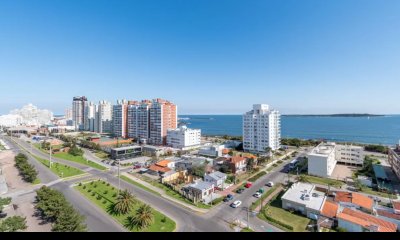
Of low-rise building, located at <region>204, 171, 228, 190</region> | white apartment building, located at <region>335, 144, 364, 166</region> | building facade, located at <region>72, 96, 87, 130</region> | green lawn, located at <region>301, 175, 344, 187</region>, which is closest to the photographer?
low-rise building, located at <region>204, 171, 228, 190</region>

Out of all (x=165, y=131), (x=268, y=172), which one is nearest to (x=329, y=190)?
(x=268, y=172)

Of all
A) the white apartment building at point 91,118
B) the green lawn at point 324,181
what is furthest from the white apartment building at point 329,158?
the white apartment building at point 91,118

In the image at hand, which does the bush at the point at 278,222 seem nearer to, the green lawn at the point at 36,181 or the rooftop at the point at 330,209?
the rooftop at the point at 330,209

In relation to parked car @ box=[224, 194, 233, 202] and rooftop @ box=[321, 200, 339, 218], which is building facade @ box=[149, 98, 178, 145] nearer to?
parked car @ box=[224, 194, 233, 202]

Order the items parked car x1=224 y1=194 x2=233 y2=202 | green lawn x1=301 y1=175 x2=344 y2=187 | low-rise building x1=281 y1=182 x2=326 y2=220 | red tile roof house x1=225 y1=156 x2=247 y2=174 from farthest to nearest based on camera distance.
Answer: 1. red tile roof house x1=225 y1=156 x2=247 y2=174
2. green lawn x1=301 y1=175 x2=344 y2=187
3. parked car x1=224 y1=194 x2=233 y2=202
4. low-rise building x1=281 y1=182 x2=326 y2=220

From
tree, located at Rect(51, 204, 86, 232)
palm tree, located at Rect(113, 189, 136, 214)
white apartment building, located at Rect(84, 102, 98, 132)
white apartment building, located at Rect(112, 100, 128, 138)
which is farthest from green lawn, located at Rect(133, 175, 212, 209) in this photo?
white apartment building, located at Rect(84, 102, 98, 132)
